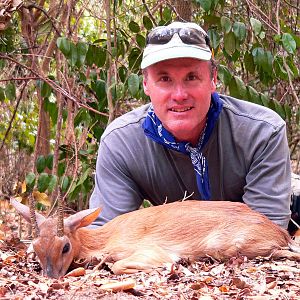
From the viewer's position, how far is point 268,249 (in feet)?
15.2

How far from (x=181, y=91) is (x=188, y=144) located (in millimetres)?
554

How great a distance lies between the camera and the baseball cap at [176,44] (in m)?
5.07

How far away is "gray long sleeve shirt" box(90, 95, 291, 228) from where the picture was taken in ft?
17.8

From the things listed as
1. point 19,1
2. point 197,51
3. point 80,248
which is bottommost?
point 80,248

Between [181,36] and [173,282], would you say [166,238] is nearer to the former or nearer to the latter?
[173,282]

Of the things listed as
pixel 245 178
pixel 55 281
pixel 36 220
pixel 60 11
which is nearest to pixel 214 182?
pixel 245 178

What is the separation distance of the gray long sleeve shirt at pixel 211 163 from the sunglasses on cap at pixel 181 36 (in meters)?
0.71

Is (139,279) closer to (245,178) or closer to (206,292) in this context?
(206,292)

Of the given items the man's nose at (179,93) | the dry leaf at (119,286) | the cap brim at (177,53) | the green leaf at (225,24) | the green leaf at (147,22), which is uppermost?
the green leaf at (147,22)

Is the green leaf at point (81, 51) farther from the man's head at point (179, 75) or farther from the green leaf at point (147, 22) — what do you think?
the man's head at point (179, 75)

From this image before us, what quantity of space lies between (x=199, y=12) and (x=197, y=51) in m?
3.54

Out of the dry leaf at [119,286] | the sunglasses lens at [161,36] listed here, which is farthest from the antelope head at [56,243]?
the sunglasses lens at [161,36]

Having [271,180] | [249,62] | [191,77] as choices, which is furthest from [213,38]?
[271,180]

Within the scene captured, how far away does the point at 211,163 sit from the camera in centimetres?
563
